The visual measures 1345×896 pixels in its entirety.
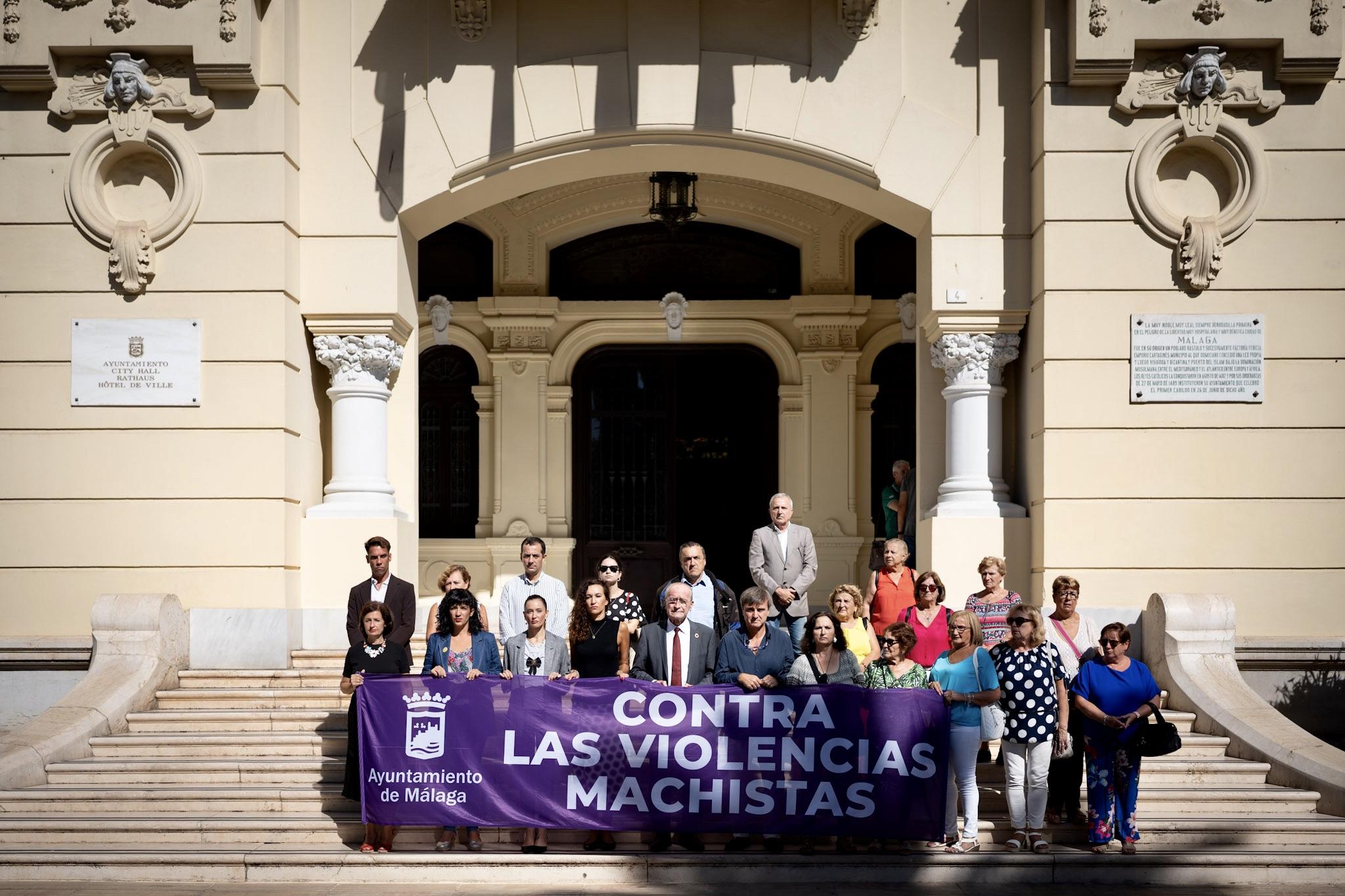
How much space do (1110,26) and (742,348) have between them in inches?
279

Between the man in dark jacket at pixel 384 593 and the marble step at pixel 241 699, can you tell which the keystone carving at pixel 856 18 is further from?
the marble step at pixel 241 699

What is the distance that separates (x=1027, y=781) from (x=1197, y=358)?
15.1 feet

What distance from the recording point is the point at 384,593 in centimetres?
1027

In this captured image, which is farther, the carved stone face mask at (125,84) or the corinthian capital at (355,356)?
the corinthian capital at (355,356)

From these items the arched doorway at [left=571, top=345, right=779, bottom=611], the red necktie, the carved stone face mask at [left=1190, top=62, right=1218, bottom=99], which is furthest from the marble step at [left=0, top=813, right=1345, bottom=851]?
the arched doorway at [left=571, top=345, right=779, bottom=611]

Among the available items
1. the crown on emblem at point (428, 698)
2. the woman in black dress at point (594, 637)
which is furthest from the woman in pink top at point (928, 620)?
the crown on emblem at point (428, 698)

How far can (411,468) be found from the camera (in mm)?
12914

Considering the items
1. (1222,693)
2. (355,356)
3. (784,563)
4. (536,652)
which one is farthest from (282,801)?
(1222,693)

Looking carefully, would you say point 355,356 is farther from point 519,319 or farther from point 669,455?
point 669,455

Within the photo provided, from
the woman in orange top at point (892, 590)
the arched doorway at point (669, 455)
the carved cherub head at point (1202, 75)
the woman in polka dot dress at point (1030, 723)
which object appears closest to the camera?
the woman in polka dot dress at point (1030, 723)

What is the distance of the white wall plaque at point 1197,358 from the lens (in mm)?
11719

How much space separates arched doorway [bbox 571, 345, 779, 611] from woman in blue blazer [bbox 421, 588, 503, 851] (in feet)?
27.2

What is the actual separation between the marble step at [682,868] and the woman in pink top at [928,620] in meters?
Result: 1.48

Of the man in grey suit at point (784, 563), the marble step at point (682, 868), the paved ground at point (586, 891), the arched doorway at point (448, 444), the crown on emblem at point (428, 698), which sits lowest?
the paved ground at point (586, 891)
